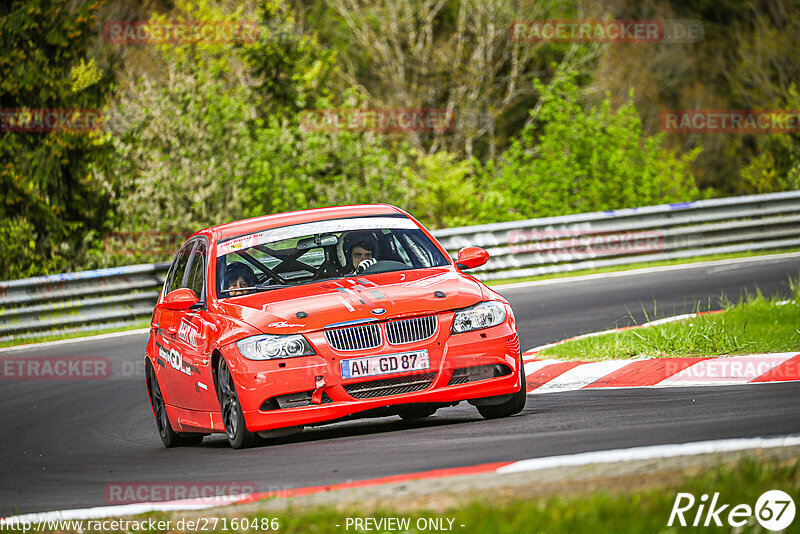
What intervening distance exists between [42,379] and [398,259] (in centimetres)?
648

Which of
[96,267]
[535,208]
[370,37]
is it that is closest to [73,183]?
[96,267]

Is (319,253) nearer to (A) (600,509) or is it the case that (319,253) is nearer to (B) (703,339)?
(B) (703,339)

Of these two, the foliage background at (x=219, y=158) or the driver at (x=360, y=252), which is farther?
the foliage background at (x=219, y=158)

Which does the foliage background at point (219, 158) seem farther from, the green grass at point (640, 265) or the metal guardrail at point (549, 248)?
the green grass at point (640, 265)

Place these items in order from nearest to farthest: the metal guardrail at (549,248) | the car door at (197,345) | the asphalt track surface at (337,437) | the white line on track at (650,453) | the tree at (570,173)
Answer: the white line on track at (650,453)
the asphalt track surface at (337,437)
the car door at (197,345)
the metal guardrail at (549,248)
the tree at (570,173)

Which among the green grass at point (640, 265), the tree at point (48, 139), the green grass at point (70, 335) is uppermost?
the tree at point (48, 139)

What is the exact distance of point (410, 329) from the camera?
25.3 ft

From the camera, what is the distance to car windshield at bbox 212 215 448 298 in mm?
8719

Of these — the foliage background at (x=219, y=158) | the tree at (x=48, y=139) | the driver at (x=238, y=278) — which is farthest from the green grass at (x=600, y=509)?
the tree at (x=48, y=139)

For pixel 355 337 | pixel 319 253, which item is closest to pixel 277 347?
pixel 355 337

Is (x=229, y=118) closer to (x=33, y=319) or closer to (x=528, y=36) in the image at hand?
(x=33, y=319)

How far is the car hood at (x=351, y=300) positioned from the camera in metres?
7.66

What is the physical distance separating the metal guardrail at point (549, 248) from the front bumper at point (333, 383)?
34.7 feet

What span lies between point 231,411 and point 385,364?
43.8 inches
